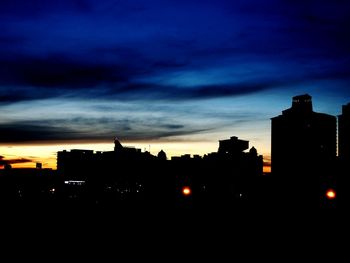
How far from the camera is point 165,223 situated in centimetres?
3012

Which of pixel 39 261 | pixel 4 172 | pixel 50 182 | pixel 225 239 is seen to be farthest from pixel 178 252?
pixel 4 172

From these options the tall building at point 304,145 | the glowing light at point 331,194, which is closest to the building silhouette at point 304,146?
the tall building at point 304,145

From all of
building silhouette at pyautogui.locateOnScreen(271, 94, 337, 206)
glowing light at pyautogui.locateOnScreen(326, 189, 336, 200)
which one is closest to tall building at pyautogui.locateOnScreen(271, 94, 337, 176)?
building silhouette at pyautogui.locateOnScreen(271, 94, 337, 206)

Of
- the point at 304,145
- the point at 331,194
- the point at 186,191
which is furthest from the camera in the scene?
the point at 304,145

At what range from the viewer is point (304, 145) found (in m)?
191

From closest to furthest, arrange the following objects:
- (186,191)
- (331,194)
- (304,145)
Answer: (331,194), (186,191), (304,145)

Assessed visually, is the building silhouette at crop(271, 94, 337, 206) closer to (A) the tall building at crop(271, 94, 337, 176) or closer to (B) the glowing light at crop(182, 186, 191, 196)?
(A) the tall building at crop(271, 94, 337, 176)

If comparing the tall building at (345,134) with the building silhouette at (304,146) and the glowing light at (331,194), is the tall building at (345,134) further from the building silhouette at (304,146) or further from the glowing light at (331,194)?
the glowing light at (331,194)

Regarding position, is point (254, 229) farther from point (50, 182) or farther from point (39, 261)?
point (50, 182)

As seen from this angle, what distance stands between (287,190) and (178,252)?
2842 cm

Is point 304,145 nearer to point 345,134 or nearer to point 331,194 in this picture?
point 345,134

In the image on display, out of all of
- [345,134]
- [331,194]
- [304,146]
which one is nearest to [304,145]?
[304,146]

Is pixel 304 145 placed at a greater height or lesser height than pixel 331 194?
greater

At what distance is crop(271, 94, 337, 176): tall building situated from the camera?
7338 inches
